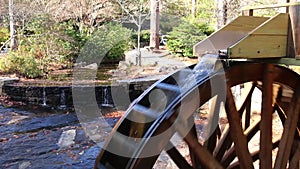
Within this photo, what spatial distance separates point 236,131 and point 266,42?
633mm

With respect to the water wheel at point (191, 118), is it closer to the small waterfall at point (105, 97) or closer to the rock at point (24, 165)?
the rock at point (24, 165)

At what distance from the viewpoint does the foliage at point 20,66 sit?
10.2 metres

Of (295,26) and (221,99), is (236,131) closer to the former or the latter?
(221,99)

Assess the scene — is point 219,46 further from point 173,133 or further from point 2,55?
point 2,55

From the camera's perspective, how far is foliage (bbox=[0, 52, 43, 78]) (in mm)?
10203

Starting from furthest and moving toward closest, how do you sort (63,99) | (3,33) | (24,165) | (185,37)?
(3,33)
(185,37)
(63,99)
(24,165)

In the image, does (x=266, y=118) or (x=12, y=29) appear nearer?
(x=266, y=118)

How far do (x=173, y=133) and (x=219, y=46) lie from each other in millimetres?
797

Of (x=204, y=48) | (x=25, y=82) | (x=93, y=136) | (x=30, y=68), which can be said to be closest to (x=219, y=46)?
(x=204, y=48)

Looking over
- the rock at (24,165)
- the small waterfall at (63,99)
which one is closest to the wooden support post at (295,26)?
the rock at (24,165)

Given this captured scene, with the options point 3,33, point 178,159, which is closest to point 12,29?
point 3,33

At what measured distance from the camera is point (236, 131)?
6.93 feet

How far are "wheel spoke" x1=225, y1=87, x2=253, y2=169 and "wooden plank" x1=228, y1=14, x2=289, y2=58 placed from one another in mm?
264

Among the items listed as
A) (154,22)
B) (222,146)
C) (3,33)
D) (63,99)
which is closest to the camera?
(222,146)
